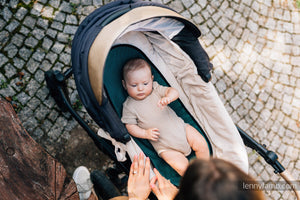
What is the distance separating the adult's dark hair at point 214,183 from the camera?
3.31 ft

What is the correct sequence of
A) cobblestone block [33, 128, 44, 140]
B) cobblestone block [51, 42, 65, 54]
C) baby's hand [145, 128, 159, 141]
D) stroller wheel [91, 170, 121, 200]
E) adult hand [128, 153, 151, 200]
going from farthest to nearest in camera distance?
cobblestone block [51, 42, 65, 54] < cobblestone block [33, 128, 44, 140] < stroller wheel [91, 170, 121, 200] < baby's hand [145, 128, 159, 141] < adult hand [128, 153, 151, 200]

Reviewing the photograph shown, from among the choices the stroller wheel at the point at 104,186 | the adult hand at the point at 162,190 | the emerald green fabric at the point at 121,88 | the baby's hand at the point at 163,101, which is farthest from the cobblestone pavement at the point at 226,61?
the adult hand at the point at 162,190

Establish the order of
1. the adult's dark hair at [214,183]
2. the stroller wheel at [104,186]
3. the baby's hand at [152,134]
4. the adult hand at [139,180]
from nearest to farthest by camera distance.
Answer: the adult's dark hair at [214,183]
the adult hand at [139,180]
the baby's hand at [152,134]
the stroller wheel at [104,186]

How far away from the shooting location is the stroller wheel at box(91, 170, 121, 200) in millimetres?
2773

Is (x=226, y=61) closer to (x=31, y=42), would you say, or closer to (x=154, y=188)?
(x=154, y=188)

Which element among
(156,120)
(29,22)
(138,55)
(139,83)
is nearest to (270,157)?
(156,120)

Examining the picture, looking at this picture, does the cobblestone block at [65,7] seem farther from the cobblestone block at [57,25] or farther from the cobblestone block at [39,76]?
the cobblestone block at [39,76]

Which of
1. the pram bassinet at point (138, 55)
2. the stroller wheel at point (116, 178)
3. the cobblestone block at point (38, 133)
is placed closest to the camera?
the pram bassinet at point (138, 55)

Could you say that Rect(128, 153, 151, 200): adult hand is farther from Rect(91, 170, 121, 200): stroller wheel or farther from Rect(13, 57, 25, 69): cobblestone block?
Rect(13, 57, 25, 69): cobblestone block

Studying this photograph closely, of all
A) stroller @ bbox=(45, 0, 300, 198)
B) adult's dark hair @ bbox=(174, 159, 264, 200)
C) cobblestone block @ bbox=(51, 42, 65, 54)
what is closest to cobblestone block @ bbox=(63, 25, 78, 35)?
cobblestone block @ bbox=(51, 42, 65, 54)

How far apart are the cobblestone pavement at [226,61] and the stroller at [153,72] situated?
1.56ft

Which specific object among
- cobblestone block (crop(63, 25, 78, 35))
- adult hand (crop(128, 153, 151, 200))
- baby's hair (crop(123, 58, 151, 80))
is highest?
cobblestone block (crop(63, 25, 78, 35))

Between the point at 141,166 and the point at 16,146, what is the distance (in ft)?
3.34

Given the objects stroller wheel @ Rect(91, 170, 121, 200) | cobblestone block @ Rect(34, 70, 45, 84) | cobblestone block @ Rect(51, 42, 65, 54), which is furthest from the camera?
cobblestone block @ Rect(51, 42, 65, 54)
